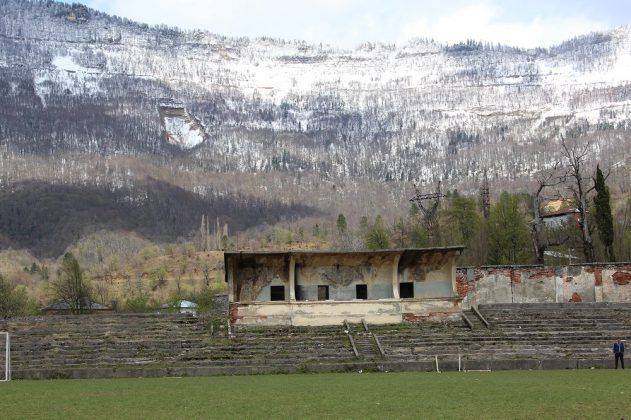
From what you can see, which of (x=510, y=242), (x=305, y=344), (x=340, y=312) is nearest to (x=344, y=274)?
(x=340, y=312)

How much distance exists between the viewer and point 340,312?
1617 inches

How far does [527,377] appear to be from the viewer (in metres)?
26.7

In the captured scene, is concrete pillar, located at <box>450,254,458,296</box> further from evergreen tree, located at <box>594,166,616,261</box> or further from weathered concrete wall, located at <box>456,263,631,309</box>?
evergreen tree, located at <box>594,166,616,261</box>

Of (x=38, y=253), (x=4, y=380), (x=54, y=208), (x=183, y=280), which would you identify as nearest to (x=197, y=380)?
(x=4, y=380)

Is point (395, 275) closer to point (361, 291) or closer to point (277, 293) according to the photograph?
point (361, 291)

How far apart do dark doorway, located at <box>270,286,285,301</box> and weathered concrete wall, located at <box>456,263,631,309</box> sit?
915cm

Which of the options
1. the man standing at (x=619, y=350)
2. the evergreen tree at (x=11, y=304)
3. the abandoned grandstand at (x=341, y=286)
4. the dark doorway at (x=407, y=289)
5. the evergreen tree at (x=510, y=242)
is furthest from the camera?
the evergreen tree at (x=11, y=304)

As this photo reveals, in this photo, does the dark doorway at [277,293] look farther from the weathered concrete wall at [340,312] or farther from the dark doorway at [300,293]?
the weathered concrete wall at [340,312]

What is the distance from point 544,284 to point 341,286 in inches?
417

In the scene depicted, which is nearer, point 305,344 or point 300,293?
point 305,344

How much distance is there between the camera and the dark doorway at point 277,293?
41.9 m

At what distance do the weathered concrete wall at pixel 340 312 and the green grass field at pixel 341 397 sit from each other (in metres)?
11.6

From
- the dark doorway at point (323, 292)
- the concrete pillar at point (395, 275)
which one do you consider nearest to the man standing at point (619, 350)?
the concrete pillar at point (395, 275)

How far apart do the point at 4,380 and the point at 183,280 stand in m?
103
